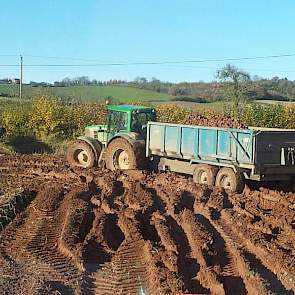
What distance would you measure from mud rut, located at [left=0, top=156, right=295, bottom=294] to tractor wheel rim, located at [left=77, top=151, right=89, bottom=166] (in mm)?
3951

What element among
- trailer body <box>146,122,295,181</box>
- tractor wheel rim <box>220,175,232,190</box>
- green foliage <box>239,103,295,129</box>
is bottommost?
tractor wheel rim <box>220,175,232,190</box>

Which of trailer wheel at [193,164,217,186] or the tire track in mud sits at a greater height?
trailer wheel at [193,164,217,186]

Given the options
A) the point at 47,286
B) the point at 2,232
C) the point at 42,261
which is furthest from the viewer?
the point at 2,232

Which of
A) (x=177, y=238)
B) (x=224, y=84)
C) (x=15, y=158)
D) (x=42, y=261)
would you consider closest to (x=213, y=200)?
(x=177, y=238)

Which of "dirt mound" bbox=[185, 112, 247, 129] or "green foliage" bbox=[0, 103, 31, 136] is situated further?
"green foliage" bbox=[0, 103, 31, 136]

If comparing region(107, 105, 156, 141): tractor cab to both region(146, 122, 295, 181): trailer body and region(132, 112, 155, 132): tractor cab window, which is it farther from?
region(146, 122, 295, 181): trailer body

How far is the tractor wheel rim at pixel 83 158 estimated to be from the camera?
19.2 m

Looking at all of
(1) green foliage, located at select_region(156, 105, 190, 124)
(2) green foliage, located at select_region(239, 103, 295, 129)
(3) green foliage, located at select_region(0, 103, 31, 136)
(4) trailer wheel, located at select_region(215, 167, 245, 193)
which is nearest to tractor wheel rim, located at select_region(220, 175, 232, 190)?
(4) trailer wheel, located at select_region(215, 167, 245, 193)

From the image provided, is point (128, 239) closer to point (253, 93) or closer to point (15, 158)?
point (15, 158)

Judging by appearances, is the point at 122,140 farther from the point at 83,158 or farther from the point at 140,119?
the point at 83,158

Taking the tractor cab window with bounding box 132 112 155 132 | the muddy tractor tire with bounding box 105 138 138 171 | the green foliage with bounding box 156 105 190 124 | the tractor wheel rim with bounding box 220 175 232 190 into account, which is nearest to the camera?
the tractor wheel rim with bounding box 220 175 232 190

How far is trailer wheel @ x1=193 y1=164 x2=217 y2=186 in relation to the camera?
1475cm

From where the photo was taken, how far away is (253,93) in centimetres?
3734

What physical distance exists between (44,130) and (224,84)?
12.4 metres
